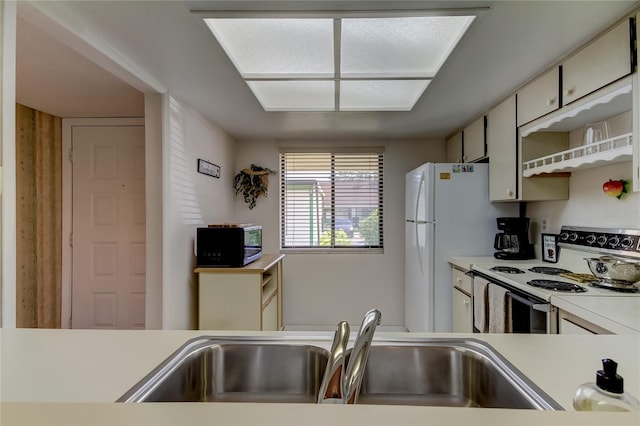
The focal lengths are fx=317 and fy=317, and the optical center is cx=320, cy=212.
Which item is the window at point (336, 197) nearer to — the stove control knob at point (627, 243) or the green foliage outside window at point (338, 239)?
the green foliage outside window at point (338, 239)

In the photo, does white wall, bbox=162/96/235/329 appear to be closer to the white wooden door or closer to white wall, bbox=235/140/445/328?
the white wooden door

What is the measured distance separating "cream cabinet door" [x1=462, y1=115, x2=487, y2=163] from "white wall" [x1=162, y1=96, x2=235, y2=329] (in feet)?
8.02

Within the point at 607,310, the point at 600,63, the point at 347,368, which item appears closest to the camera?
the point at 347,368

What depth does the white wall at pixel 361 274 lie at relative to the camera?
12.0ft

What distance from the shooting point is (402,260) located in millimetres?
3643

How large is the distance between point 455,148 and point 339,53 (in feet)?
7.13

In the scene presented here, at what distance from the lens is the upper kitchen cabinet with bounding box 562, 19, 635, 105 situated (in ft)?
4.51

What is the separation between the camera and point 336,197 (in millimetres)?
3672

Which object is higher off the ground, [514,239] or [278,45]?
[278,45]

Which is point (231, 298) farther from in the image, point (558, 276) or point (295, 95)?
point (558, 276)

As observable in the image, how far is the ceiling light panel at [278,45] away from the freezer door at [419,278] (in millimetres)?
1606

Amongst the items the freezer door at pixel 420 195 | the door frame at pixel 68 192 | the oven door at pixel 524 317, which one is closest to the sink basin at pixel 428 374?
the oven door at pixel 524 317

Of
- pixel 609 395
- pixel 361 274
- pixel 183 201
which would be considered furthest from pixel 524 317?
pixel 183 201

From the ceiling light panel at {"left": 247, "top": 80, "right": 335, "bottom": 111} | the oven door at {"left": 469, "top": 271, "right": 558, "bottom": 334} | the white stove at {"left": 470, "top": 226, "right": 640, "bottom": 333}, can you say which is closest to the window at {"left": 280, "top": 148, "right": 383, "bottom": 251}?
the ceiling light panel at {"left": 247, "top": 80, "right": 335, "bottom": 111}
